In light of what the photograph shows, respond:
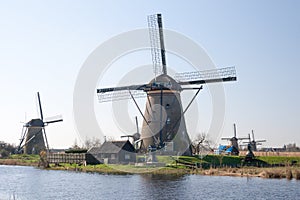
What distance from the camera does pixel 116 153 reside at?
4381 centimetres

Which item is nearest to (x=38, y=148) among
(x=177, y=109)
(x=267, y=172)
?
(x=177, y=109)

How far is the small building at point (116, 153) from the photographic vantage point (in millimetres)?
43781

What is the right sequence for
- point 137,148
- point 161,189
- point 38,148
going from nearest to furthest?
1. point 161,189
2. point 137,148
3. point 38,148

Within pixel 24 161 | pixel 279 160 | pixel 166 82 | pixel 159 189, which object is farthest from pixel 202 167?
pixel 24 161

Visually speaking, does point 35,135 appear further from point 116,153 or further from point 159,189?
point 159,189

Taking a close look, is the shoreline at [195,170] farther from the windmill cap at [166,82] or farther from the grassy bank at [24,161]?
the windmill cap at [166,82]

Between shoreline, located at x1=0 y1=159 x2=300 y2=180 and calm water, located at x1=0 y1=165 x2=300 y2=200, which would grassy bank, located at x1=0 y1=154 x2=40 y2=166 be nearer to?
shoreline, located at x1=0 y1=159 x2=300 y2=180

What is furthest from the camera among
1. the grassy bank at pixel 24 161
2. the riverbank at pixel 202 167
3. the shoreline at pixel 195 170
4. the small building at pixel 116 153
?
the grassy bank at pixel 24 161

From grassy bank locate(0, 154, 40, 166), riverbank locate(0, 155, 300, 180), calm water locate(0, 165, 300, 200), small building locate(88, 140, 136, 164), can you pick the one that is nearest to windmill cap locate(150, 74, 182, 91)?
riverbank locate(0, 155, 300, 180)

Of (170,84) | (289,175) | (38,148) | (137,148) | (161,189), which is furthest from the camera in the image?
(38,148)

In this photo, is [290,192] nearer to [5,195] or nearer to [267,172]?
[267,172]

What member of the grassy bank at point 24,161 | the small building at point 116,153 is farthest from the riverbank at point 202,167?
the grassy bank at point 24,161

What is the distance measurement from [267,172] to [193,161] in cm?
970

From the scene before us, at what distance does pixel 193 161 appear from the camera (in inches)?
1522
